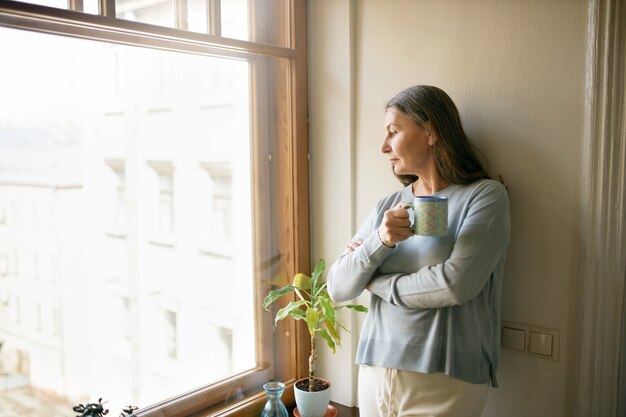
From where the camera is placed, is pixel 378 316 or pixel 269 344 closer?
pixel 378 316

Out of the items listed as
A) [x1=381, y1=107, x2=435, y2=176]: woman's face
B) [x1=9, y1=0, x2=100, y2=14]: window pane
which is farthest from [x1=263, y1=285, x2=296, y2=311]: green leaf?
[x1=9, y1=0, x2=100, y2=14]: window pane

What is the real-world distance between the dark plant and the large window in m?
0.14

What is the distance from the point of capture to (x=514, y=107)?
183 centimetres

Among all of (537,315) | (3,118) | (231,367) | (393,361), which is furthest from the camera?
(231,367)

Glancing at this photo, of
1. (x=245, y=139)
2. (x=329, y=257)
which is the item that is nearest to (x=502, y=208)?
(x=329, y=257)

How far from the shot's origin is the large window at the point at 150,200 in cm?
164

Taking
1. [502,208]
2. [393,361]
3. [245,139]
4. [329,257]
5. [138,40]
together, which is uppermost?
[138,40]

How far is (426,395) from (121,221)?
107 cm

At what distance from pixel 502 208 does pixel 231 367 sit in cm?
116

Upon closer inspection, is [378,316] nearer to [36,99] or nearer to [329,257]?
[329,257]

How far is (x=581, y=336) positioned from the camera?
1751 millimetres

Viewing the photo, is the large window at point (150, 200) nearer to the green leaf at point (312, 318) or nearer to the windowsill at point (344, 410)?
the windowsill at point (344, 410)

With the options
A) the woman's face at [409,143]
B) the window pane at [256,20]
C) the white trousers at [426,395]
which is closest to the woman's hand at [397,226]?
the woman's face at [409,143]

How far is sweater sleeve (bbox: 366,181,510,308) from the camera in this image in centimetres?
159
